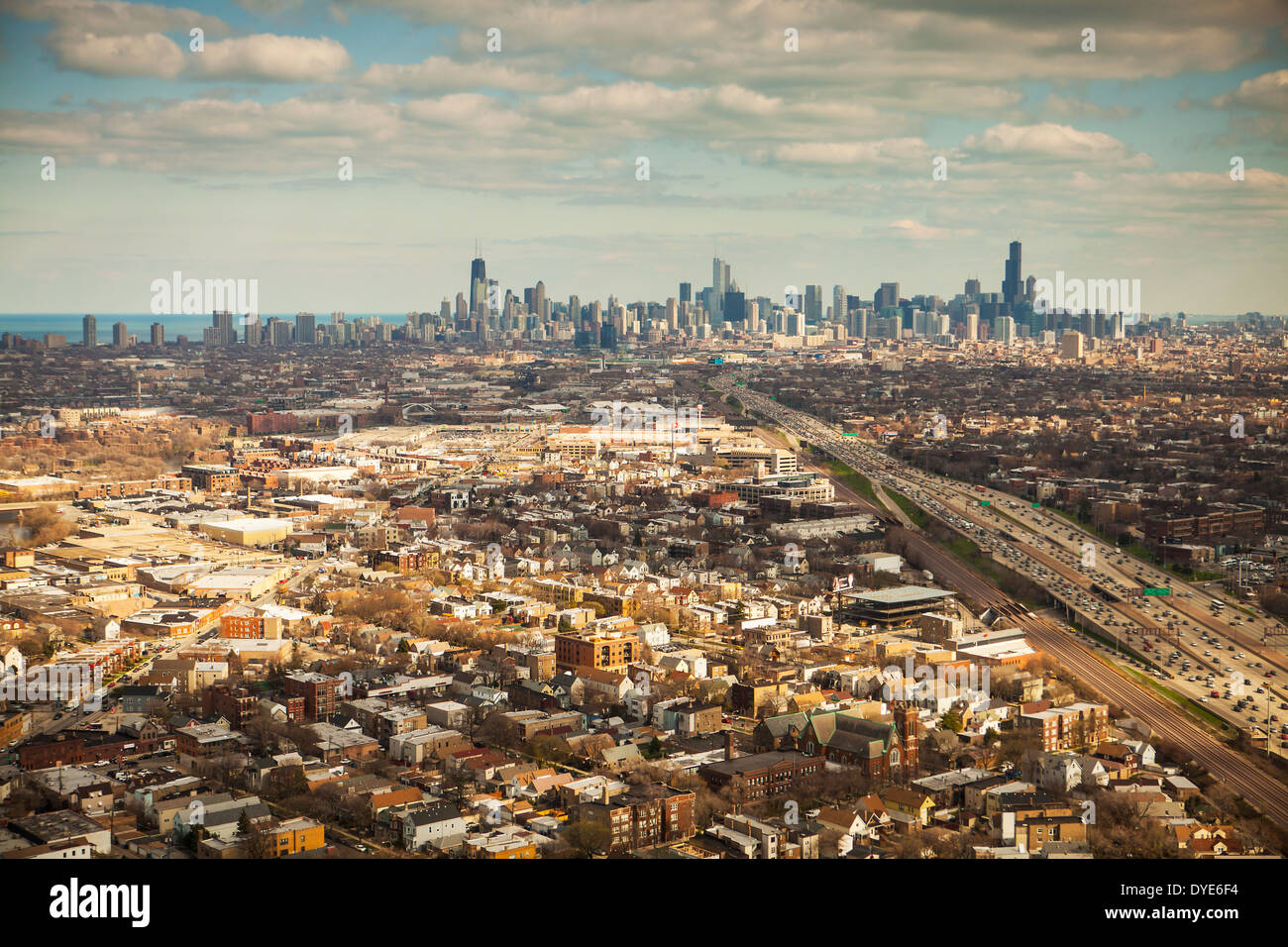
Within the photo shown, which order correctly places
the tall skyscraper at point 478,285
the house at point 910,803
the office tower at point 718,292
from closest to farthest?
1. the house at point 910,803
2. the tall skyscraper at point 478,285
3. the office tower at point 718,292

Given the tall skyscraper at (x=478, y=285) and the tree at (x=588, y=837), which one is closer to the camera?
the tree at (x=588, y=837)

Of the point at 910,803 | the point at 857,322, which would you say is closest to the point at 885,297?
the point at 857,322

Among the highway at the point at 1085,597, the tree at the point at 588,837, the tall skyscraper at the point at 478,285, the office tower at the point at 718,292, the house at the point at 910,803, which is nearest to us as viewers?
the tree at the point at 588,837

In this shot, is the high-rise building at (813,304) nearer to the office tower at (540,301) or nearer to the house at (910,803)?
the office tower at (540,301)

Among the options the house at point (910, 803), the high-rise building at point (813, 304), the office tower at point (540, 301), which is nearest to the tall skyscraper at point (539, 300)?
the office tower at point (540, 301)

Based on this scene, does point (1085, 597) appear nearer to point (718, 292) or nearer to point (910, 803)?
point (910, 803)
